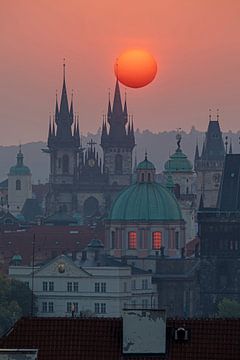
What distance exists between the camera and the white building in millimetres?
131750

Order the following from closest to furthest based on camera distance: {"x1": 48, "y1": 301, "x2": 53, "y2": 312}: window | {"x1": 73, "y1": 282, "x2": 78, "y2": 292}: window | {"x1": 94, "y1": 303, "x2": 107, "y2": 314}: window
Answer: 1. {"x1": 48, "y1": 301, "x2": 53, "y2": 312}: window
2. {"x1": 94, "y1": 303, "x2": 107, "y2": 314}: window
3. {"x1": 73, "y1": 282, "x2": 78, "y2": 292}: window

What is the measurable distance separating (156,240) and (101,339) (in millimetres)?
106656

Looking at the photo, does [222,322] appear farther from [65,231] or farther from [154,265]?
[65,231]

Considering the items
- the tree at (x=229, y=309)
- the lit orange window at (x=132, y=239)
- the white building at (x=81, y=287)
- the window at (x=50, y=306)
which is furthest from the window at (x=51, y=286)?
the lit orange window at (x=132, y=239)

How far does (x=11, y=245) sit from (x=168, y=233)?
19.2 m

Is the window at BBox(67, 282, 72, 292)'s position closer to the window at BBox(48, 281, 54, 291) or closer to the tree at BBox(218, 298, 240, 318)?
the window at BBox(48, 281, 54, 291)

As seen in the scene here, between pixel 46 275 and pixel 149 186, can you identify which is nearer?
pixel 46 275

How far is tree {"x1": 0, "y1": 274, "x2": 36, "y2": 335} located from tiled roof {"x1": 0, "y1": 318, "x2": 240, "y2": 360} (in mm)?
63912

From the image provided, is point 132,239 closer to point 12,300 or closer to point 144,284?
point 144,284

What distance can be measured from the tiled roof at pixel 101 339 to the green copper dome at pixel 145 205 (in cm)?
10624

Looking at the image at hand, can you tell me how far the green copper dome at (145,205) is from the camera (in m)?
150

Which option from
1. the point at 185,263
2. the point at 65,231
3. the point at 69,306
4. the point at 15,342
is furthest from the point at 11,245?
the point at 15,342

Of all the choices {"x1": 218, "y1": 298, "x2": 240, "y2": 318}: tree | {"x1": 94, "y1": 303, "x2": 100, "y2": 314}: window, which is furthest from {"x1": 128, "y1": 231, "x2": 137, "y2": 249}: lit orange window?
{"x1": 218, "y1": 298, "x2": 240, "y2": 318}: tree

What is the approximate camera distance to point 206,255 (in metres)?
142
